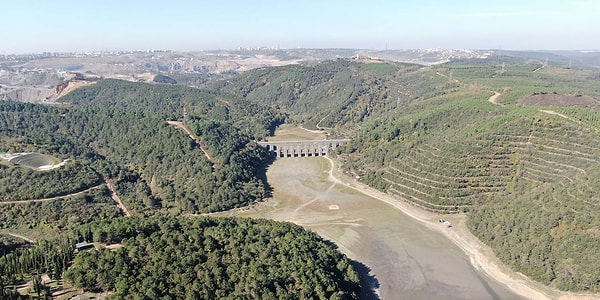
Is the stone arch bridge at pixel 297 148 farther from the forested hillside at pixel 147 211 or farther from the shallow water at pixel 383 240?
the shallow water at pixel 383 240

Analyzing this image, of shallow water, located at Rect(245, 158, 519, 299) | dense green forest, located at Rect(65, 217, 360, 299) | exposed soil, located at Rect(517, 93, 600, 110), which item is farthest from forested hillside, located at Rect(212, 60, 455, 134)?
dense green forest, located at Rect(65, 217, 360, 299)

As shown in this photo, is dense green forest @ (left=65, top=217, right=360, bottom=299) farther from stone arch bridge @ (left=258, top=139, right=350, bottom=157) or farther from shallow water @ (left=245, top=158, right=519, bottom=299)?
stone arch bridge @ (left=258, top=139, right=350, bottom=157)

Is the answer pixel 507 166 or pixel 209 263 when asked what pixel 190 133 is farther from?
pixel 507 166

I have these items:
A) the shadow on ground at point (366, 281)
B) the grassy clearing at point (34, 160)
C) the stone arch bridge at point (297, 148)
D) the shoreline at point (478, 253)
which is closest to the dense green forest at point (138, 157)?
the grassy clearing at point (34, 160)

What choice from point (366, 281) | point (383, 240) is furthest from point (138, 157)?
point (366, 281)

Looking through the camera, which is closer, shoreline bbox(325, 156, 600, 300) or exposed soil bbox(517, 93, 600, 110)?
shoreline bbox(325, 156, 600, 300)
